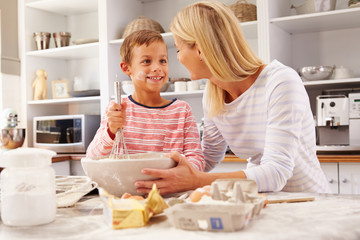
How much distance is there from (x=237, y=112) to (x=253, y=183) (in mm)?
575

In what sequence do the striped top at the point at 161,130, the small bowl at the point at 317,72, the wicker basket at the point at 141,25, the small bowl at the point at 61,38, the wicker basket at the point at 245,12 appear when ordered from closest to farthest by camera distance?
the striped top at the point at 161,130 < the small bowl at the point at 317,72 < the wicker basket at the point at 245,12 < the wicker basket at the point at 141,25 < the small bowl at the point at 61,38

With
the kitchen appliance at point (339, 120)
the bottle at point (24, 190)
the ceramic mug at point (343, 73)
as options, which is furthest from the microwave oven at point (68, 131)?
the bottle at point (24, 190)

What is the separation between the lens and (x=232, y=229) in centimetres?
56

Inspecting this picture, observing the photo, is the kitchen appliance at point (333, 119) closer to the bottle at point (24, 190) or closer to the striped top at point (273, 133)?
the striped top at point (273, 133)

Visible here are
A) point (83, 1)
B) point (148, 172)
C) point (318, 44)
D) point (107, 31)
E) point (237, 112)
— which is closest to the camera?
point (148, 172)

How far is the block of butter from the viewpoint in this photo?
0.61 metres

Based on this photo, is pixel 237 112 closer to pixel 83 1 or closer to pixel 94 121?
pixel 94 121

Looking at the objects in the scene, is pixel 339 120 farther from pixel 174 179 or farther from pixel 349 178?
pixel 174 179

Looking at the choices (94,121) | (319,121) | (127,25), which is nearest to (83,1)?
(127,25)

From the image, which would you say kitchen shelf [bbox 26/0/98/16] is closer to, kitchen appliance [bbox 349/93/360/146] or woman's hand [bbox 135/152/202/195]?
kitchen appliance [bbox 349/93/360/146]

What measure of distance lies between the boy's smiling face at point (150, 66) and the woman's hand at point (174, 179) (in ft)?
1.74

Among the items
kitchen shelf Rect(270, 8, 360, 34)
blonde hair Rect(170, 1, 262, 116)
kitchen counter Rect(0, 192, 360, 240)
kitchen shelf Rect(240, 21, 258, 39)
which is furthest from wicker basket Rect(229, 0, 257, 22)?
kitchen counter Rect(0, 192, 360, 240)

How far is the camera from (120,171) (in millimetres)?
830

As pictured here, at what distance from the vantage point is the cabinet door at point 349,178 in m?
2.27
